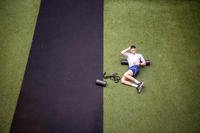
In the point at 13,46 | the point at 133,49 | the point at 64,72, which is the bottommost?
the point at 64,72

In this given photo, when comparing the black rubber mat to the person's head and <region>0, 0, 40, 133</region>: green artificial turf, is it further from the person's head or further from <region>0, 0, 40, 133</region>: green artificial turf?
the person's head

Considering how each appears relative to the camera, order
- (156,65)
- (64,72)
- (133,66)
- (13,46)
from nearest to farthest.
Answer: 1. (133,66)
2. (64,72)
3. (156,65)
4. (13,46)

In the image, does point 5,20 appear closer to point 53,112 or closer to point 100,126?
point 53,112

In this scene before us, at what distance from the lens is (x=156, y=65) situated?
5.49m

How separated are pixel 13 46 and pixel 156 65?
3.46 m

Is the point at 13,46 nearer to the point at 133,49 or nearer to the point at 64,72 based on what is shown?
the point at 64,72

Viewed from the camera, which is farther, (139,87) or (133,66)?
(133,66)

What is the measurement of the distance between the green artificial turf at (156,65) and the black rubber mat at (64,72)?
0.28 meters

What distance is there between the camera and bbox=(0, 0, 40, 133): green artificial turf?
193 inches

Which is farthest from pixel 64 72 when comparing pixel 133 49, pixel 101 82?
pixel 133 49

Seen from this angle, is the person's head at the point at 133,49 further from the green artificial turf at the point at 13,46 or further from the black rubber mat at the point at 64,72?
the green artificial turf at the point at 13,46

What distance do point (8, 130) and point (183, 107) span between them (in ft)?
11.3

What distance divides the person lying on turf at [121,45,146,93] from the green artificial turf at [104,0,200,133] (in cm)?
14

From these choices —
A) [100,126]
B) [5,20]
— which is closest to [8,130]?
[100,126]
